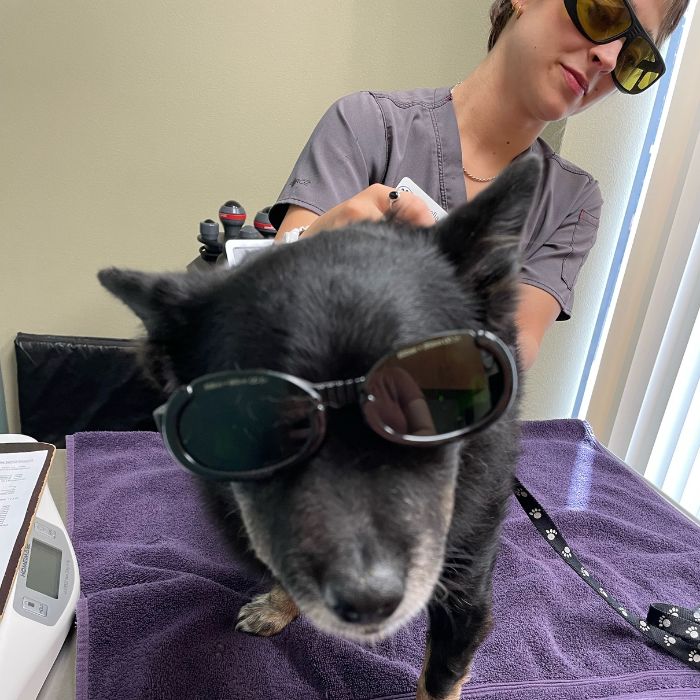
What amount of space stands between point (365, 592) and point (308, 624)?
26.6 inches

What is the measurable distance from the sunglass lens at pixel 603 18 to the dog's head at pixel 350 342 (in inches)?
32.4

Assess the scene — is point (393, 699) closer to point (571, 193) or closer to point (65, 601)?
point (65, 601)

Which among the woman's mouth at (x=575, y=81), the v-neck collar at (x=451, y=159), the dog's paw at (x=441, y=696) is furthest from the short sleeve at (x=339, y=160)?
the dog's paw at (x=441, y=696)

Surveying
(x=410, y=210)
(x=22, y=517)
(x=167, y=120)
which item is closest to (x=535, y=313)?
(x=410, y=210)

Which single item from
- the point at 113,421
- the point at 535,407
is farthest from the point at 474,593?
the point at 113,421

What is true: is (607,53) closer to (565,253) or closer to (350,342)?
(565,253)

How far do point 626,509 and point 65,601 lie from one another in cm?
147

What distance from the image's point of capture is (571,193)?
1540 mm

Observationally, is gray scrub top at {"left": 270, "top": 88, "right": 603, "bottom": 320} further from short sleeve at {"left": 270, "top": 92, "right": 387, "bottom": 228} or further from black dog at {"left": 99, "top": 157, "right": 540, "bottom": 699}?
black dog at {"left": 99, "top": 157, "right": 540, "bottom": 699}

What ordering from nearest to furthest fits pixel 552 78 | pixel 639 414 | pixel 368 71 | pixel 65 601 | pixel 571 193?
1. pixel 65 601
2. pixel 552 78
3. pixel 571 193
4. pixel 639 414
5. pixel 368 71

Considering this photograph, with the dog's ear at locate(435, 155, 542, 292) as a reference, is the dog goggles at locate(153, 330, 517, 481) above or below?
below

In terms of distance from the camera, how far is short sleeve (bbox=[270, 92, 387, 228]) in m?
1.30

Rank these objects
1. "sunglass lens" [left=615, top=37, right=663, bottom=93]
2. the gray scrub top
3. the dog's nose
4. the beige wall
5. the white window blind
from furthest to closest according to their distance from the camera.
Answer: the beige wall
the white window blind
the gray scrub top
"sunglass lens" [left=615, top=37, right=663, bottom=93]
the dog's nose

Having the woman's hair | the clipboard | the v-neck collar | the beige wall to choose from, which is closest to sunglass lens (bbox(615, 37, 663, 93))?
the woman's hair
